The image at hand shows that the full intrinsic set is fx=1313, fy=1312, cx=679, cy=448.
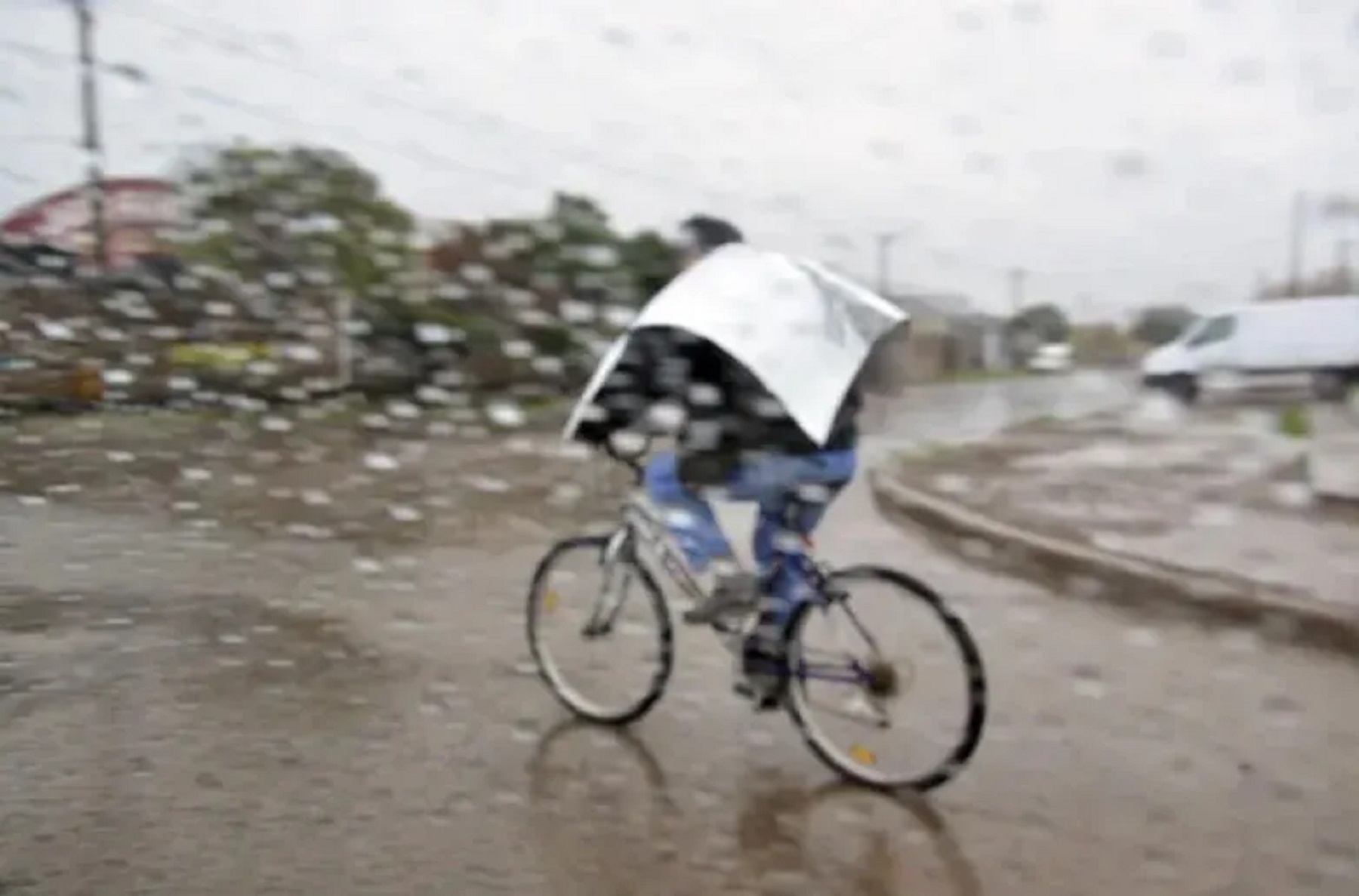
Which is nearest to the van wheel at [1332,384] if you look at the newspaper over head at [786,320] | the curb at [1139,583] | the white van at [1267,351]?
the white van at [1267,351]

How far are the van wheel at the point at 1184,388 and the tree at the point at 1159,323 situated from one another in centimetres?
41

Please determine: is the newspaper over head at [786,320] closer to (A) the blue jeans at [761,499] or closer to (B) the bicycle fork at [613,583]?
(A) the blue jeans at [761,499]

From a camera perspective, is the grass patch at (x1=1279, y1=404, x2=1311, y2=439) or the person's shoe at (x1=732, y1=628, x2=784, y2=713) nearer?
the person's shoe at (x1=732, y1=628, x2=784, y2=713)

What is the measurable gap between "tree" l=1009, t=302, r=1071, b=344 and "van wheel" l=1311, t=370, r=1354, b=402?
110 centimetres

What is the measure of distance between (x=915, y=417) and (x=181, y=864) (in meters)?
2.78

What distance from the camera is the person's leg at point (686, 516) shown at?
268cm

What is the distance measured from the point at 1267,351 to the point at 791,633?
146cm

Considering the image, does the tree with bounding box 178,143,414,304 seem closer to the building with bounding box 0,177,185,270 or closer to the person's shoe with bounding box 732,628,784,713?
the building with bounding box 0,177,185,270

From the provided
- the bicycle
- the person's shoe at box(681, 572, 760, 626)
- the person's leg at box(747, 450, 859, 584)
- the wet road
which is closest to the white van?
the wet road

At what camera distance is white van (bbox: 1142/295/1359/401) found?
282 cm

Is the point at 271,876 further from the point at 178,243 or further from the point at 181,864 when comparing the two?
→ the point at 178,243

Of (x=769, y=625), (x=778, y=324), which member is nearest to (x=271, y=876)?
(x=769, y=625)

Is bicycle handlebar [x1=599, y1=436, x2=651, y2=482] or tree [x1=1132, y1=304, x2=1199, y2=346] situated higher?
tree [x1=1132, y1=304, x2=1199, y2=346]

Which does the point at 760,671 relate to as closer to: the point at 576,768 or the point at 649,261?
the point at 576,768
